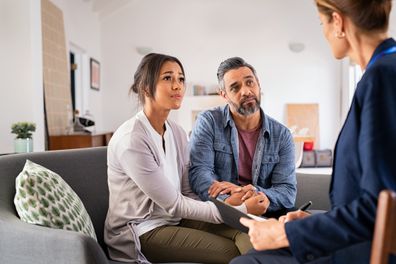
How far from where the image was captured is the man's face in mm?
2068

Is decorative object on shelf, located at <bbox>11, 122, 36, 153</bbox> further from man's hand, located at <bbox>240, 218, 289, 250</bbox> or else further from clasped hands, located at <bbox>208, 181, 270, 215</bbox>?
→ man's hand, located at <bbox>240, 218, 289, 250</bbox>

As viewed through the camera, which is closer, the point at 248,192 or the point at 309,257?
the point at 309,257

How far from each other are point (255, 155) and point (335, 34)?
1.11 meters

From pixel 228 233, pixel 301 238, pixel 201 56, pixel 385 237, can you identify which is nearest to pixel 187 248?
pixel 228 233

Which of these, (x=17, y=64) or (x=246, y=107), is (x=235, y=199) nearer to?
Answer: (x=246, y=107)

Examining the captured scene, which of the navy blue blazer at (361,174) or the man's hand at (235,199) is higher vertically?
the navy blue blazer at (361,174)

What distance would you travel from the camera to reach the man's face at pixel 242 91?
2.07 meters

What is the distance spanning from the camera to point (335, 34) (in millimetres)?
982

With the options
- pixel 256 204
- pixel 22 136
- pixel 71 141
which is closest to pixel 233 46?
pixel 71 141

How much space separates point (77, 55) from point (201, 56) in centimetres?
222

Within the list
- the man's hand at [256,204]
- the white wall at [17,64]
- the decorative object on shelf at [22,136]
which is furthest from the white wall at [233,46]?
the man's hand at [256,204]

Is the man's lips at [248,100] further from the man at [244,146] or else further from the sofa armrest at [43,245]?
the sofa armrest at [43,245]

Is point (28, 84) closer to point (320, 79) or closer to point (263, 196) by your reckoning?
point (263, 196)

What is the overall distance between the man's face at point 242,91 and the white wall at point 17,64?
2636 millimetres
